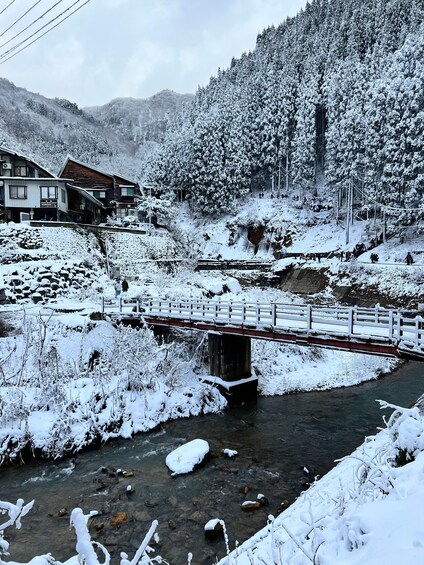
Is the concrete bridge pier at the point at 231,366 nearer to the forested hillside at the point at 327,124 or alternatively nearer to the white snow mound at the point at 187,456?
the white snow mound at the point at 187,456

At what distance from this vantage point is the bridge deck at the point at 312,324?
46.1 feet

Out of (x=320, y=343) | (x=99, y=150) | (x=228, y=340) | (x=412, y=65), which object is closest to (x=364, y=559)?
(x=320, y=343)

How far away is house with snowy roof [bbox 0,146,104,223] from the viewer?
1563 inches

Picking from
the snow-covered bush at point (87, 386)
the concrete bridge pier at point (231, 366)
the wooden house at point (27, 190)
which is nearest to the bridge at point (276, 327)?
the concrete bridge pier at point (231, 366)

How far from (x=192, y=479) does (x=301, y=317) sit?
34.6ft

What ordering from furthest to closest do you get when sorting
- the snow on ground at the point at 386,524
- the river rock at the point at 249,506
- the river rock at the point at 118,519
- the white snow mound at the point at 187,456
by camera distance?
1. the white snow mound at the point at 187,456
2. the river rock at the point at 249,506
3. the river rock at the point at 118,519
4. the snow on ground at the point at 386,524

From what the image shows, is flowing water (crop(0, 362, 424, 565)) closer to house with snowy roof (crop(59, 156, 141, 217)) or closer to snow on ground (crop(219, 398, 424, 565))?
snow on ground (crop(219, 398, 424, 565))

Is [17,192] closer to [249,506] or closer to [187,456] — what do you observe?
[187,456]

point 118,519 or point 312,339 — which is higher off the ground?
point 312,339

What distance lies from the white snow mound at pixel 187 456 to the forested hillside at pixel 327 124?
3070 centimetres

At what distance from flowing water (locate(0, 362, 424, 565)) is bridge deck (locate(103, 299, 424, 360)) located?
12.4ft

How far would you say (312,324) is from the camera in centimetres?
1864

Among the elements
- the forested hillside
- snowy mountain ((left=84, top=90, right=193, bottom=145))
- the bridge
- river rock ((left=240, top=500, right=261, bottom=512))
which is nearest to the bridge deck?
the bridge

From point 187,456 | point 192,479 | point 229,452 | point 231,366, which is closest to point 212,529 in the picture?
point 192,479
